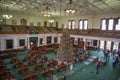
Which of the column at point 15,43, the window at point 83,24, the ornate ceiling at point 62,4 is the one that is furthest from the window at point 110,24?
the column at point 15,43

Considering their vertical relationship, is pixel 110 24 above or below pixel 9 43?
above

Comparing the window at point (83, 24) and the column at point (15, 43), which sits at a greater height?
the window at point (83, 24)

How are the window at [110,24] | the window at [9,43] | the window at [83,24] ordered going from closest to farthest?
1. the window at [110,24]
2. the window at [9,43]
3. the window at [83,24]

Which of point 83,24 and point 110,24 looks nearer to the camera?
point 110,24

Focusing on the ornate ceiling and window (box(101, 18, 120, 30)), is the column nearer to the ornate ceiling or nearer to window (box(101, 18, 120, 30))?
the ornate ceiling

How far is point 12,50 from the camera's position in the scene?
1997 cm

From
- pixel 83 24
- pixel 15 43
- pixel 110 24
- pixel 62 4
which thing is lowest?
pixel 15 43

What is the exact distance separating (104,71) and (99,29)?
451 inches

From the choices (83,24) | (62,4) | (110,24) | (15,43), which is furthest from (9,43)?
(110,24)

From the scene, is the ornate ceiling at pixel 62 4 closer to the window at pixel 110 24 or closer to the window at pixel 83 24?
the window at pixel 110 24

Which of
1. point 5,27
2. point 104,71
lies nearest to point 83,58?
point 104,71

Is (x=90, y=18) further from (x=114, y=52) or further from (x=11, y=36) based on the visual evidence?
(x=11, y=36)

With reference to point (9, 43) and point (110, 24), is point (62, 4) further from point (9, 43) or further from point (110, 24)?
point (9, 43)

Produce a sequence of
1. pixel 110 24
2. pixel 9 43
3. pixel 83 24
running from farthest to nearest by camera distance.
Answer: pixel 83 24, pixel 110 24, pixel 9 43
